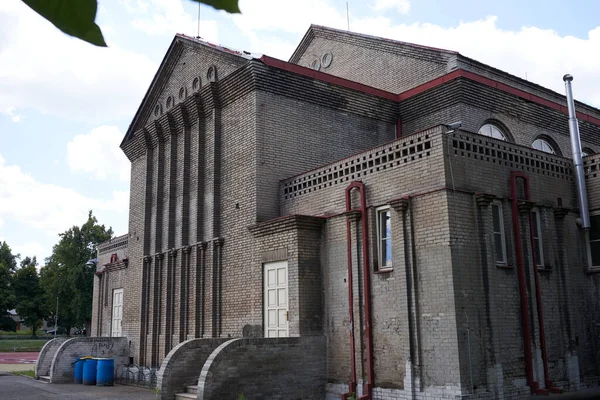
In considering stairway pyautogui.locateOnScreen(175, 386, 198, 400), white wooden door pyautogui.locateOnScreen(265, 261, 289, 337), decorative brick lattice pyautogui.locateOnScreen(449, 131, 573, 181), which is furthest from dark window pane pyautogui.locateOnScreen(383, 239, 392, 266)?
stairway pyautogui.locateOnScreen(175, 386, 198, 400)

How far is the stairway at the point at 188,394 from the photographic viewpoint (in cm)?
1287

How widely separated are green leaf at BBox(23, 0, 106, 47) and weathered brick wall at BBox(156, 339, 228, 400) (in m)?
12.9

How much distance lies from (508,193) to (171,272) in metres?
10.6

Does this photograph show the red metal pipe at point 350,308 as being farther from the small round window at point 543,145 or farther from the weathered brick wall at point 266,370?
the small round window at point 543,145

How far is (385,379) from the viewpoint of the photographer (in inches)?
487

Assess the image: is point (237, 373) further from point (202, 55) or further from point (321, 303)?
point (202, 55)

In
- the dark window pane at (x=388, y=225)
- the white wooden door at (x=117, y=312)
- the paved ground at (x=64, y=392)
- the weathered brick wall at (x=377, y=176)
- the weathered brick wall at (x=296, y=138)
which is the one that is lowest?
the paved ground at (x=64, y=392)

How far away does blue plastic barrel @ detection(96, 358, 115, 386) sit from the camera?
18.6 metres

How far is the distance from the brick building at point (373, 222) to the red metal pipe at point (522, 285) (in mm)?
39

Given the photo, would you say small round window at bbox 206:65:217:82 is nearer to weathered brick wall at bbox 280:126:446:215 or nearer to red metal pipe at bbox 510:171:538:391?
weathered brick wall at bbox 280:126:446:215

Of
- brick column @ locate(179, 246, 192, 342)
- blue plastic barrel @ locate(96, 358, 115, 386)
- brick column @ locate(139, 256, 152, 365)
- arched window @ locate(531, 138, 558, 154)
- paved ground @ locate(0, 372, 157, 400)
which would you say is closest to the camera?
paved ground @ locate(0, 372, 157, 400)

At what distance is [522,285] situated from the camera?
1256 centimetres

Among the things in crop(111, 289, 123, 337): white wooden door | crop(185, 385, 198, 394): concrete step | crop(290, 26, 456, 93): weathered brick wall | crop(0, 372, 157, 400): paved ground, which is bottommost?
crop(0, 372, 157, 400): paved ground

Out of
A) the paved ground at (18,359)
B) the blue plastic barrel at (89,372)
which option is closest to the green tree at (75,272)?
the paved ground at (18,359)
